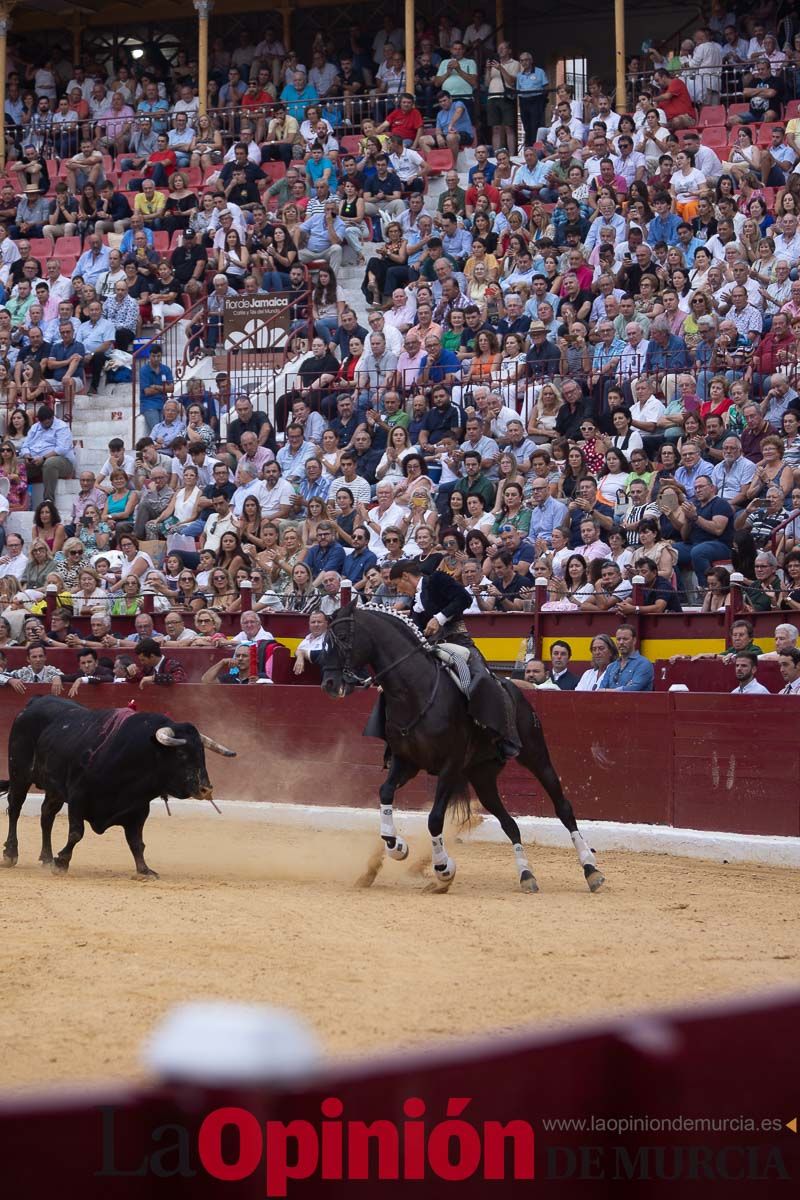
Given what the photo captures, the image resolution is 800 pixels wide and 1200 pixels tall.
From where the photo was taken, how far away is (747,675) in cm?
1090

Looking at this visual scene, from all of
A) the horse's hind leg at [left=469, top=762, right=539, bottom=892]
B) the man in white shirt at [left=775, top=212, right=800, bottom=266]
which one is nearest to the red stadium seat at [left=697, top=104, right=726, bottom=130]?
the man in white shirt at [left=775, top=212, right=800, bottom=266]

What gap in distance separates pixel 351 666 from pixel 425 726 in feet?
1.78

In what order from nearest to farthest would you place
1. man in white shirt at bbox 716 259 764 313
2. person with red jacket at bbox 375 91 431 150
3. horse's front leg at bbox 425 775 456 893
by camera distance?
horse's front leg at bbox 425 775 456 893 < man in white shirt at bbox 716 259 764 313 < person with red jacket at bbox 375 91 431 150

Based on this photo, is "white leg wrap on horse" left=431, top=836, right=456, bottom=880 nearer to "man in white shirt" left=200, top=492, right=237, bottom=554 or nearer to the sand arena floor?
the sand arena floor

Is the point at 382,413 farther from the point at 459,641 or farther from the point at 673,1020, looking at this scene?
the point at 673,1020

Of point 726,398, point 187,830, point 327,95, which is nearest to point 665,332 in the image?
point 726,398

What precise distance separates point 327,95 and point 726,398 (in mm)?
11508

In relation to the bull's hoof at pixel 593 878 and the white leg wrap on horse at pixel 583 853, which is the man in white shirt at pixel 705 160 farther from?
the bull's hoof at pixel 593 878

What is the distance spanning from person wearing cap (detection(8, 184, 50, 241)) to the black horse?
15.4 m

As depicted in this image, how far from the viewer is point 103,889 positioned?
9.01 meters

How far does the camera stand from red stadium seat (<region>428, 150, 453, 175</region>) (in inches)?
805

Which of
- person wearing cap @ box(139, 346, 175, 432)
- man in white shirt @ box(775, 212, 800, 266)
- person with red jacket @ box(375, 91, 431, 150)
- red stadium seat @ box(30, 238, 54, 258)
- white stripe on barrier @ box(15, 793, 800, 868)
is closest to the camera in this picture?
white stripe on barrier @ box(15, 793, 800, 868)

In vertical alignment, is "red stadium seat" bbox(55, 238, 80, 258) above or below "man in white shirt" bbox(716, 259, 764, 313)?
above

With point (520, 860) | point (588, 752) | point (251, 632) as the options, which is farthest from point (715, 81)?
point (520, 860)
